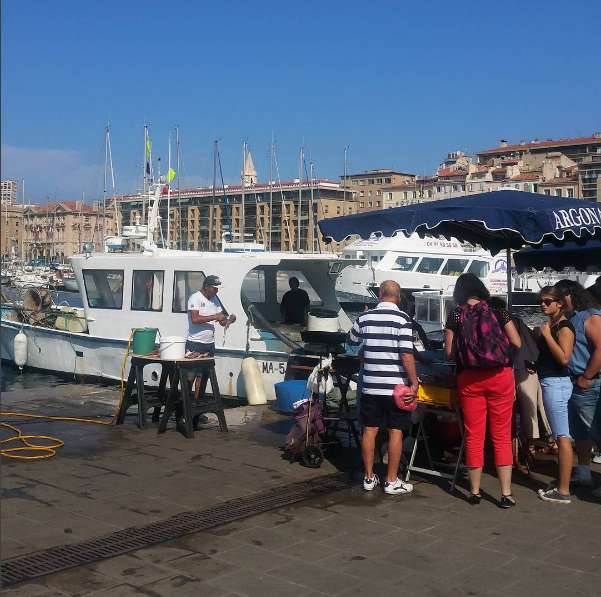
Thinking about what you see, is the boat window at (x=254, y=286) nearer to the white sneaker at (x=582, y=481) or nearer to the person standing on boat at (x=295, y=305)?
the person standing on boat at (x=295, y=305)

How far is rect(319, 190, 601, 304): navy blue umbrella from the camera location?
22.6ft

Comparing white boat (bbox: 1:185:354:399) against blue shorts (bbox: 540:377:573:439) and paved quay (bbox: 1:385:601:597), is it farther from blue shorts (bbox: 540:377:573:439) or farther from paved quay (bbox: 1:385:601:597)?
blue shorts (bbox: 540:377:573:439)

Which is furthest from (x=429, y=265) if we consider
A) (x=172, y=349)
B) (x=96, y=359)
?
(x=172, y=349)

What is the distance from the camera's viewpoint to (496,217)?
6965 millimetres

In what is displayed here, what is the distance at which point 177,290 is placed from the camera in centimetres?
1366

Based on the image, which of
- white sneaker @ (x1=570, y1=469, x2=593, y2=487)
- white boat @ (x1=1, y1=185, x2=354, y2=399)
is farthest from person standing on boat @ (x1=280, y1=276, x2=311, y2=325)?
white sneaker @ (x1=570, y1=469, x2=593, y2=487)

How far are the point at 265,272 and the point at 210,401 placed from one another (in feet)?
18.1

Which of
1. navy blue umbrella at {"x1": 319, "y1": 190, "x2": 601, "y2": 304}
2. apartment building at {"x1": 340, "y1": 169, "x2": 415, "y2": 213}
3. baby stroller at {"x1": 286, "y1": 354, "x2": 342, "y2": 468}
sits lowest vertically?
baby stroller at {"x1": 286, "y1": 354, "x2": 342, "y2": 468}

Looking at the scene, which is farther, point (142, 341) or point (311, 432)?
point (142, 341)

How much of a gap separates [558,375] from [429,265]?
31152 mm

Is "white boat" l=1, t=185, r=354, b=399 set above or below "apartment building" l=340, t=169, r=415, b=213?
below

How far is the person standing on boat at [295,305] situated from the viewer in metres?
13.5

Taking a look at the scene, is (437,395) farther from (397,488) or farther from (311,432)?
(311,432)

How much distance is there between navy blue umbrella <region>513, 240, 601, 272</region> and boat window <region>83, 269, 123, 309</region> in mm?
7203
